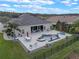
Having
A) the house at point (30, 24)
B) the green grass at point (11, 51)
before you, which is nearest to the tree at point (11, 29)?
the house at point (30, 24)

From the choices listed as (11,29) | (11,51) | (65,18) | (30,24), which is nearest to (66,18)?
(65,18)

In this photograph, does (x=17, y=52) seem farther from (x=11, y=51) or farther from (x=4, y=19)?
(x=4, y=19)

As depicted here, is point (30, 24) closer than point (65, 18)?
Yes

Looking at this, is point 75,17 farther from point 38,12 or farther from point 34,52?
point 34,52

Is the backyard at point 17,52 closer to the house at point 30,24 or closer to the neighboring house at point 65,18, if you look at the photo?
the house at point 30,24

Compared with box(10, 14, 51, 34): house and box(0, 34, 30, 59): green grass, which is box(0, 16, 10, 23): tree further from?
box(0, 34, 30, 59): green grass

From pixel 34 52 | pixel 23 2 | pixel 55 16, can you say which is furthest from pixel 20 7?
pixel 34 52
